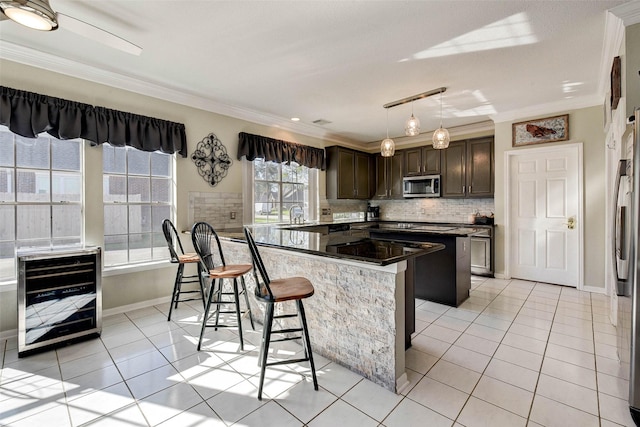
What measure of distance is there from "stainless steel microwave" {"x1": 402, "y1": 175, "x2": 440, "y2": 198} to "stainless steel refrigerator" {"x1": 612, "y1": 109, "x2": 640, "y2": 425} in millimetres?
3585

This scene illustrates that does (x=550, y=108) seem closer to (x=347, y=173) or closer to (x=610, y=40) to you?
(x=610, y=40)

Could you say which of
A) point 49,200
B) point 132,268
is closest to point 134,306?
point 132,268

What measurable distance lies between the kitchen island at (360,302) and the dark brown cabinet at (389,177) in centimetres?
407

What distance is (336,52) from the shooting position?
2.71m

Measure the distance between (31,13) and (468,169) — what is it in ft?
18.4

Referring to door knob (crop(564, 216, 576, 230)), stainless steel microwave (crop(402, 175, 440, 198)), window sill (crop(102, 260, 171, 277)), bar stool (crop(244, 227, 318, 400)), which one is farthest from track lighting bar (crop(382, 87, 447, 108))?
window sill (crop(102, 260, 171, 277))

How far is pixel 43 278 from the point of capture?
2.50 meters

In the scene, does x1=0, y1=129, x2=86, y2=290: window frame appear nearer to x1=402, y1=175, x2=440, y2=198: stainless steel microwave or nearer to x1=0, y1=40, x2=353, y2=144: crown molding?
x1=0, y1=40, x2=353, y2=144: crown molding

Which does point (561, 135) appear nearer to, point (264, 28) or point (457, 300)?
point (457, 300)

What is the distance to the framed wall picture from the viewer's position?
4.16 meters

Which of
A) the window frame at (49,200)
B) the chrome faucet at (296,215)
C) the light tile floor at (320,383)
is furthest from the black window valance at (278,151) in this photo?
the light tile floor at (320,383)

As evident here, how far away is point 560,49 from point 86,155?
4.81m

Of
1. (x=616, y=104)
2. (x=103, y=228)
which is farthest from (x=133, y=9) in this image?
(x=616, y=104)

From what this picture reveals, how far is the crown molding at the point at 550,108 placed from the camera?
3930 mm
